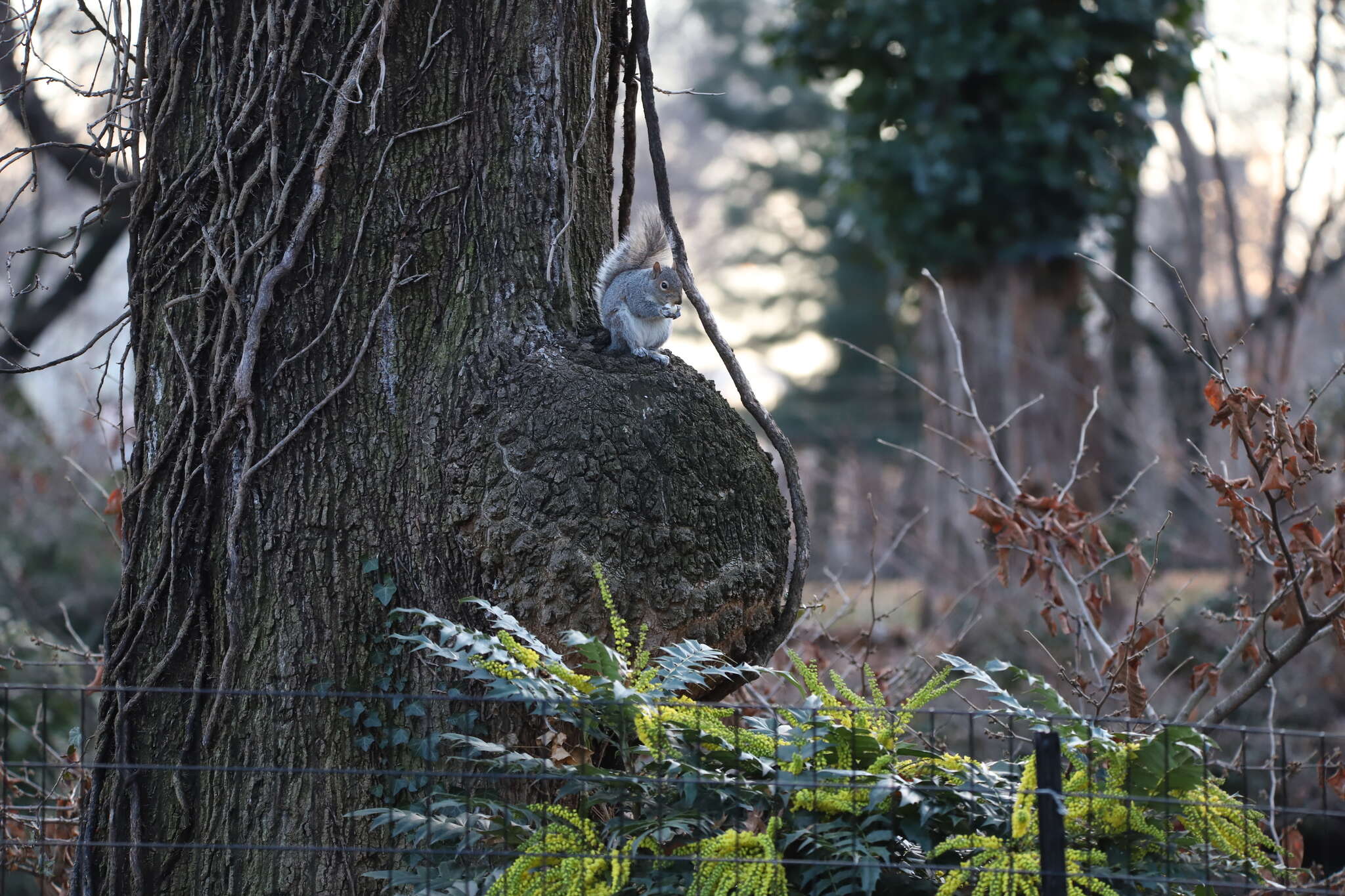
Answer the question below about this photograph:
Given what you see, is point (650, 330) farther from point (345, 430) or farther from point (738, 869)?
point (738, 869)

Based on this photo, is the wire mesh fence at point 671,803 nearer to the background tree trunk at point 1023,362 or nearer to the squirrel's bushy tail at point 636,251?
the squirrel's bushy tail at point 636,251

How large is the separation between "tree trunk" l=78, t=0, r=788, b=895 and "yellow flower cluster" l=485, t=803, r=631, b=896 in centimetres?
46

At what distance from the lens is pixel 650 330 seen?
2896 millimetres

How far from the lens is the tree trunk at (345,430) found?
246 cm

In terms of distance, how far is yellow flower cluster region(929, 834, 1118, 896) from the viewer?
1.96 metres

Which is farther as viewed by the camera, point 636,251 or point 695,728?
point 636,251

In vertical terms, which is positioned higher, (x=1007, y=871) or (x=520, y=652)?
(x=520, y=652)

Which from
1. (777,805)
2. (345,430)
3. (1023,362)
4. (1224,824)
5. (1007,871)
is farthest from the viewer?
(1023,362)

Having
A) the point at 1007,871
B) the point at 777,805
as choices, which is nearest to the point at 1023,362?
the point at 777,805

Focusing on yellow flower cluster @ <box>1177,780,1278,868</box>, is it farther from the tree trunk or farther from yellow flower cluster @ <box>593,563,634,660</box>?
yellow flower cluster @ <box>593,563,634,660</box>

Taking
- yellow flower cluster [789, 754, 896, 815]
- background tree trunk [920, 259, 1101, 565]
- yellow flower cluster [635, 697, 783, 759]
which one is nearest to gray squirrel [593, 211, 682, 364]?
yellow flower cluster [635, 697, 783, 759]

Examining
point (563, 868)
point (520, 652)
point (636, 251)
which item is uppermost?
point (636, 251)

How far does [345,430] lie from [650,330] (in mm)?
811

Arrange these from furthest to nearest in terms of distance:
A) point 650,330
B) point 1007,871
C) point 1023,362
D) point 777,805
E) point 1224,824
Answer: point 1023,362 → point 650,330 → point 777,805 → point 1224,824 → point 1007,871
